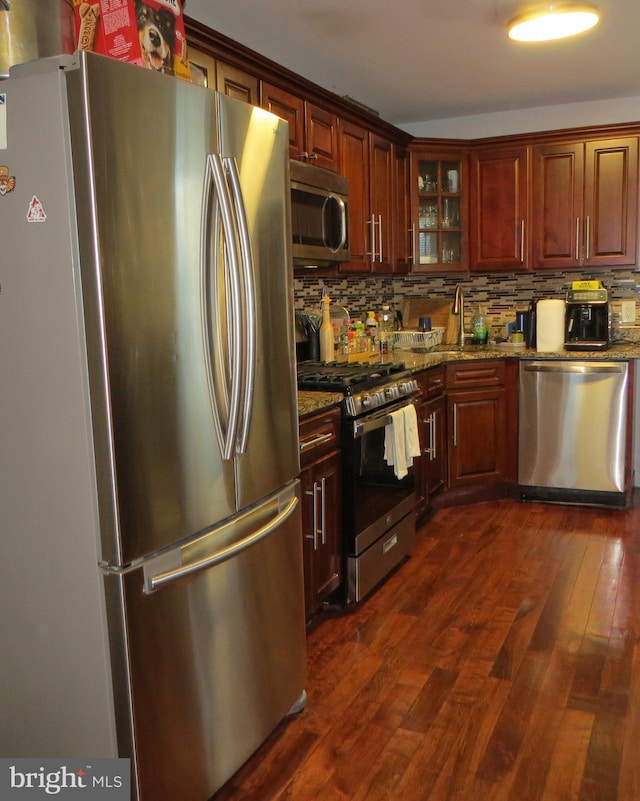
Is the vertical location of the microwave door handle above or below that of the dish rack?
above

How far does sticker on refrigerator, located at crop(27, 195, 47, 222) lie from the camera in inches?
58.7

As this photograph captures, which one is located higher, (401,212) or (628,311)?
(401,212)

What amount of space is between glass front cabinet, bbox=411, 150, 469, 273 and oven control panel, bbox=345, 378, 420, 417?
4.69ft

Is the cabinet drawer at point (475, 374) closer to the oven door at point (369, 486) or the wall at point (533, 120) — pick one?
the oven door at point (369, 486)

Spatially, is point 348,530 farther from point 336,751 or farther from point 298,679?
point 336,751

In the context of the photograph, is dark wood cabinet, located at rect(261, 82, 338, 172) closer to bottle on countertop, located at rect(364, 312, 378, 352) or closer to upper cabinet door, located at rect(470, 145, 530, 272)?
bottle on countertop, located at rect(364, 312, 378, 352)

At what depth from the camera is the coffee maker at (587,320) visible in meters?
4.49

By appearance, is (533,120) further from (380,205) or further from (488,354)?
(488,354)

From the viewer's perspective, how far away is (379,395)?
315 cm

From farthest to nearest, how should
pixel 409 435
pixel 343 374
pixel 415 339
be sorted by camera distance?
pixel 415 339, pixel 409 435, pixel 343 374

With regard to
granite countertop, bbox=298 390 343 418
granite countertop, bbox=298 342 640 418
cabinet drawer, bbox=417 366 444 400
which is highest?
granite countertop, bbox=298 342 640 418

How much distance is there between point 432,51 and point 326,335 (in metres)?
1.49

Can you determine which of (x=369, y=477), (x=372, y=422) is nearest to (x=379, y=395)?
(x=372, y=422)
